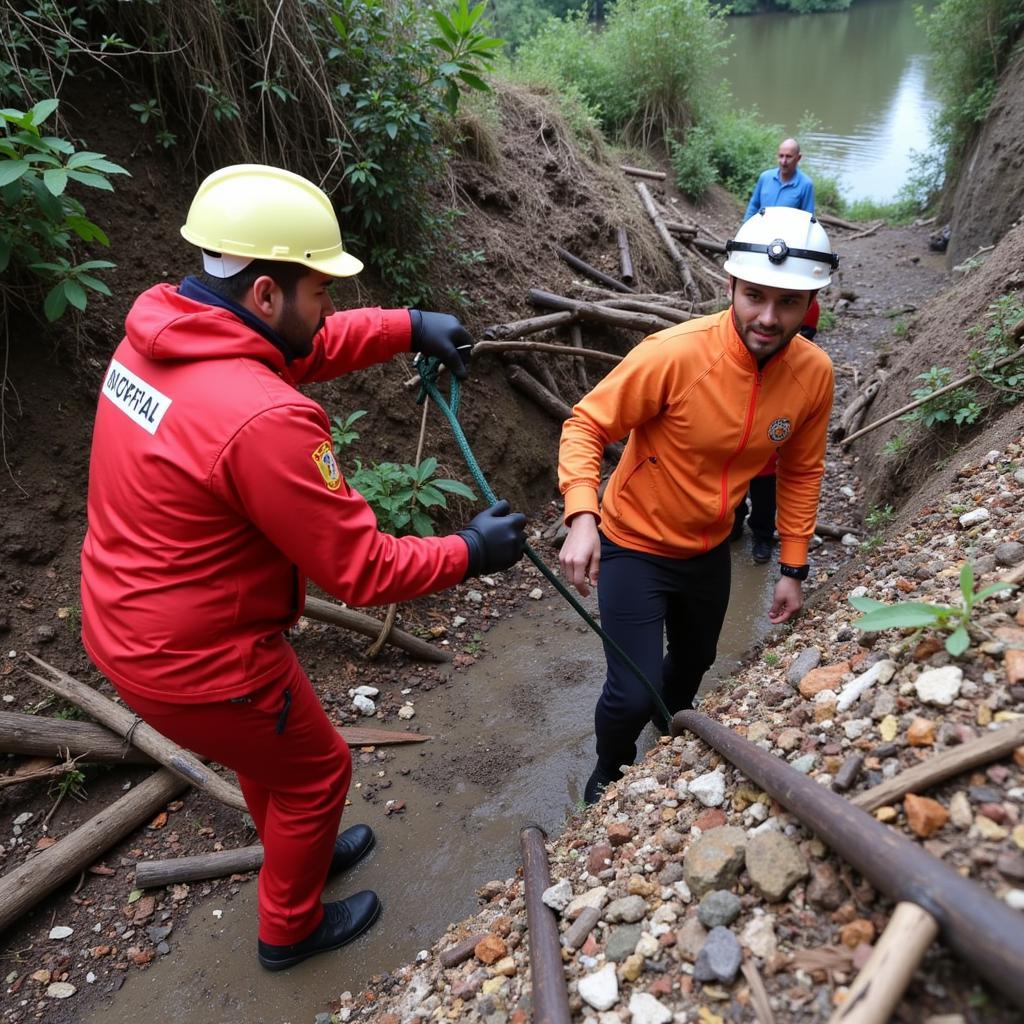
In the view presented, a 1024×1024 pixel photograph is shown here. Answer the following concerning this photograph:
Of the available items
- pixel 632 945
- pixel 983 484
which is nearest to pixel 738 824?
pixel 632 945

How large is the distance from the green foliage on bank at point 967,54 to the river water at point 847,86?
314cm

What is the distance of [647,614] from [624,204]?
7.27 metres

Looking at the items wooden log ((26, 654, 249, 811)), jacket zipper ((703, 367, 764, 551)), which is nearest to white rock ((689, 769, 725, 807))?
jacket zipper ((703, 367, 764, 551))

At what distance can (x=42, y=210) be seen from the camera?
8.87 ft

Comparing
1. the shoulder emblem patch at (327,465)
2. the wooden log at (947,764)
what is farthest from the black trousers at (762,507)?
the shoulder emblem patch at (327,465)

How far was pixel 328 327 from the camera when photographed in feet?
8.11

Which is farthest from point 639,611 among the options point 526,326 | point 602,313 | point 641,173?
point 641,173

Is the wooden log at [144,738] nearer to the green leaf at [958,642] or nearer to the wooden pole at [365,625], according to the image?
the wooden pole at [365,625]

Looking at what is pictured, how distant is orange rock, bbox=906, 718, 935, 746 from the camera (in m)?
1.43

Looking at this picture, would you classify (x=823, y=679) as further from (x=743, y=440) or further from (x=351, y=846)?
(x=351, y=846)

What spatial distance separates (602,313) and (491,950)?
5.26 m

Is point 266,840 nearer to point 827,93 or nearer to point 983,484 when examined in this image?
point 983,484

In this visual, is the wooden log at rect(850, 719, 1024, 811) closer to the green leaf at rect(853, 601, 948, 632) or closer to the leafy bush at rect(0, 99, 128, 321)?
the green leaf at rect(853, 601, 948, 632)

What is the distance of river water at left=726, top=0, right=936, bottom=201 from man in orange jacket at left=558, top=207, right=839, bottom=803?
16.0 m
